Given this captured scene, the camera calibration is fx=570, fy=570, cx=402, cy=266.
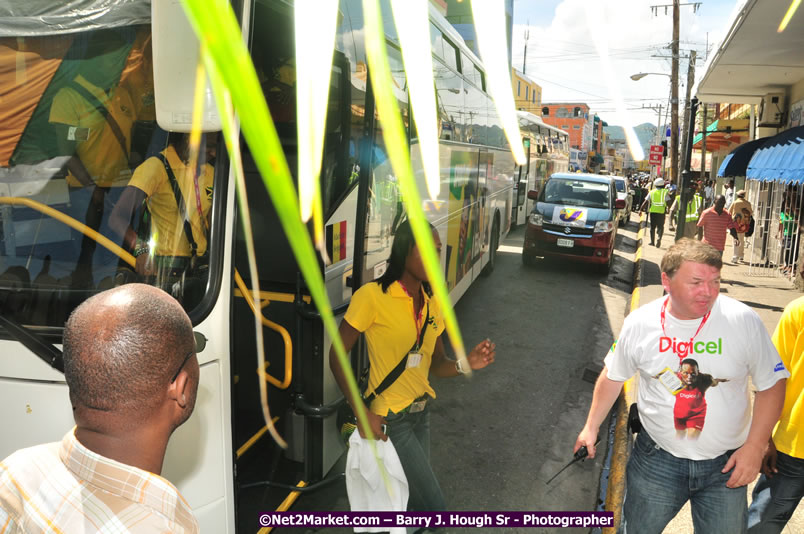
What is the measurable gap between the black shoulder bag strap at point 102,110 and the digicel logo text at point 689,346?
264 cm

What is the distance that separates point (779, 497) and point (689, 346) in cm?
102

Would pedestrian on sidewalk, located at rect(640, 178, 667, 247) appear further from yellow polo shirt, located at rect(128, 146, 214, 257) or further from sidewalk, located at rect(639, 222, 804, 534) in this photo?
yellow polo shirt, located at rect(128, 146, 214, 257)

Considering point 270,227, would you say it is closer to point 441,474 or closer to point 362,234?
point 362,234

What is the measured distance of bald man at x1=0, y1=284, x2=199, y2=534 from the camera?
3.86ft

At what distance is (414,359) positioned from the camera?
9.97 ft

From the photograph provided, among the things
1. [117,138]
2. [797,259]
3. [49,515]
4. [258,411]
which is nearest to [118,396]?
[49,515]

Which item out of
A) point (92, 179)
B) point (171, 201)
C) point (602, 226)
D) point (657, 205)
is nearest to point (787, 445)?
point (171, 201)

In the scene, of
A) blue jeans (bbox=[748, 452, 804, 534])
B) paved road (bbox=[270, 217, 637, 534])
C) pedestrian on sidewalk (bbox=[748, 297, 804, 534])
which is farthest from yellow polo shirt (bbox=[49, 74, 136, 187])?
blue jeans (bbox=[748, 452, 804, 534])

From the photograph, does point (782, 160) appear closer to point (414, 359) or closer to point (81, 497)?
point (414, 359)

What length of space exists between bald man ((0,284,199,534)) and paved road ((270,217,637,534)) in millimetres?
2774

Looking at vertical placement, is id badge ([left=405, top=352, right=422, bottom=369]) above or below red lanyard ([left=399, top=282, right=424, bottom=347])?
below

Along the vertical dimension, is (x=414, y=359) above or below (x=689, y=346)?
below

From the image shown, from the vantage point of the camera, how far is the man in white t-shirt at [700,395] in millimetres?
2609

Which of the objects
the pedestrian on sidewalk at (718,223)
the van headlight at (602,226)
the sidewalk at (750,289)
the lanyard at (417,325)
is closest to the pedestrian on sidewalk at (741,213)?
the sidewalk at (750,289)
